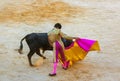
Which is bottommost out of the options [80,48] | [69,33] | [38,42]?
[69,33]

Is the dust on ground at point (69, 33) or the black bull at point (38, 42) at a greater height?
the black bull at point (38, 42)

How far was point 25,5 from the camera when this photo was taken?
702 inches

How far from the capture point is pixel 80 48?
420 inches

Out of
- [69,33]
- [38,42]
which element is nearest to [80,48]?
[38,42]

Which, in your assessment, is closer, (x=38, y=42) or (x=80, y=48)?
(x=38, y=42)

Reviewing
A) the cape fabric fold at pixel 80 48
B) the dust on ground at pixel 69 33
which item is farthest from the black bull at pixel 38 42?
the dust on ground at pixel 69 33

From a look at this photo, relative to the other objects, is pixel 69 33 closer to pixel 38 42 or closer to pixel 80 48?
pixel 80 48

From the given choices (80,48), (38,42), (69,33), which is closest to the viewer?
(38,42)

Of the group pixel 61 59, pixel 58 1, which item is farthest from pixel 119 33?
pixel 58 1

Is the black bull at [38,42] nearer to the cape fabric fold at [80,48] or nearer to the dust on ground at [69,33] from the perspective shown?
the cape fabric fold at [80,48]

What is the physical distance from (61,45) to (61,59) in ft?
1.40

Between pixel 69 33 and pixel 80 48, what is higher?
pixel 80 48

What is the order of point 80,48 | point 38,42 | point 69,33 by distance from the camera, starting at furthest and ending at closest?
point 69,33 → point 80,48 → point 38,42

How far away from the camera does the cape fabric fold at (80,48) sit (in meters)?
10.6
